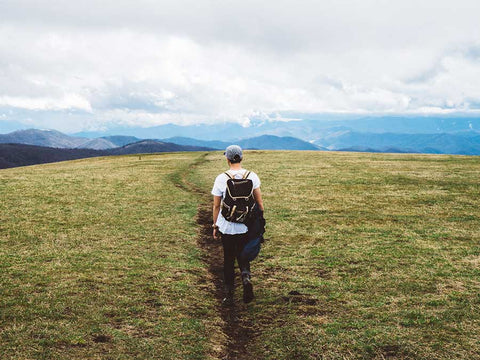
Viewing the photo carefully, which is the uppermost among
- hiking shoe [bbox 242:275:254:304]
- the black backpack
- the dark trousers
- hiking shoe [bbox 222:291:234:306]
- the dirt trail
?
the black backpack

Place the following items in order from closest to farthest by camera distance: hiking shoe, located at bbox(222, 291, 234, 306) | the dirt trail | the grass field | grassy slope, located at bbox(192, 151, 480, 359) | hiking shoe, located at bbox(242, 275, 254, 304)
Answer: the grass field → grassy slope, located at bbox(192, 151, 480, 359) → the dirt trail → hiking shoe, located at bbox(242, 275, 254, 304) → hiking shoe, located at bbox(222, 291, 234, 306)

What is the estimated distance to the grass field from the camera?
8.39 meters

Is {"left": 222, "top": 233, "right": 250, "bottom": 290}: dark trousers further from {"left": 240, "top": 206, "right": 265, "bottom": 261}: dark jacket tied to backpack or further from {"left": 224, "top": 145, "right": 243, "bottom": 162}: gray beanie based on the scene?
{"left": 224, "top": 145, "right": 243, "bottom": 162}: gray beanie

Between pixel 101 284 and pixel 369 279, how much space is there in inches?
377

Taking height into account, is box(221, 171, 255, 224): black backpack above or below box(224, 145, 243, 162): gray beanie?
below

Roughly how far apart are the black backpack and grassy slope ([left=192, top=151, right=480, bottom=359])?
10.1 feet

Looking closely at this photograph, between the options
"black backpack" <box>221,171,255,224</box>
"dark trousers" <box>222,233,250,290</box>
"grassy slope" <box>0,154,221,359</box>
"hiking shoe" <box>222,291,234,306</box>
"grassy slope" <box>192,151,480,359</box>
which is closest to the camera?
"grassy slope" <box>0,154,221,359</box>

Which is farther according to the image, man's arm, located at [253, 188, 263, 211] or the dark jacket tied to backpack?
the dark jacket tied to backpack

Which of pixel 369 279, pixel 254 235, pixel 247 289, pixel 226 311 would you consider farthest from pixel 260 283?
pixel 369 279

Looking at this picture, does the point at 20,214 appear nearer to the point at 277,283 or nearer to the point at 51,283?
the point at 51,283

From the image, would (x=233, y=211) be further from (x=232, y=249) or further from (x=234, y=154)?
(x=234, y=154)

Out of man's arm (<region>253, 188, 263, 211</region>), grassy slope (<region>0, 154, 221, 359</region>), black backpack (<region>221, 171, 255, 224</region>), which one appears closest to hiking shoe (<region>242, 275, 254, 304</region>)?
grassy slope (<region>0, 154, 221, 359</region>)

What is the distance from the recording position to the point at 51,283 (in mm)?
11555

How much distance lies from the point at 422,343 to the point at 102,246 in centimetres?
1358
